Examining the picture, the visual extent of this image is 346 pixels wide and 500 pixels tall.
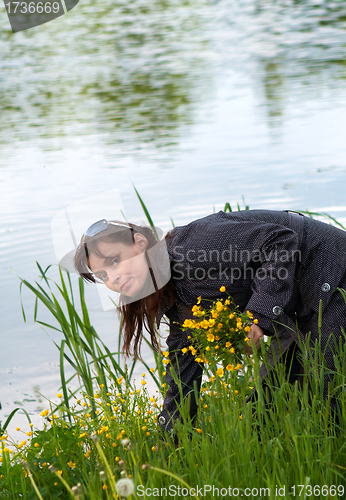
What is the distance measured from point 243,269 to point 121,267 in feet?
1.32

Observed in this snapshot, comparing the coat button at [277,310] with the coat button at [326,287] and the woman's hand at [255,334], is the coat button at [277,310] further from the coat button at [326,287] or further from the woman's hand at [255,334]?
the coat button at [326,287]

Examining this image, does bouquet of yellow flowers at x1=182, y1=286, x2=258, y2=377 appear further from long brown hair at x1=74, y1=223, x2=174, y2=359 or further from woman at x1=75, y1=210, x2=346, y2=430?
long brown hair at x1=74, y1=223, x2=174, y2=359

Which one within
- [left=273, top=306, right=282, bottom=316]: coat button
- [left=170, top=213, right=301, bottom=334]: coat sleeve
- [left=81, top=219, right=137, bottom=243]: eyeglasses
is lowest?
[left=273, top=306, right=282, bottom=316]: coat button

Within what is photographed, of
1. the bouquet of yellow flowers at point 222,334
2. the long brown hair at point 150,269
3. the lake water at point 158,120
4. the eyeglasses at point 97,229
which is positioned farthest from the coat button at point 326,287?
the lake water at point 158,120

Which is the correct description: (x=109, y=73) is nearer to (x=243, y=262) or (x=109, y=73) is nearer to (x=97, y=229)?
(x=97, y=229)

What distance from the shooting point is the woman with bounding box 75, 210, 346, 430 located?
189 cm

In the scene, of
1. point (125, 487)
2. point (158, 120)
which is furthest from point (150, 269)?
point (158, 120)

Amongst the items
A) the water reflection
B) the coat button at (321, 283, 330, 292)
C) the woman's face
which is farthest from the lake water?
the coat button at (321, 283, 330, 292)

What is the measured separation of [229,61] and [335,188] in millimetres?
7589

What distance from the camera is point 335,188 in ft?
17.4

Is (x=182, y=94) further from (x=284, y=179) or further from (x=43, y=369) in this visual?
(x=43, y=369)

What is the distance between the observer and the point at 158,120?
8578 mm

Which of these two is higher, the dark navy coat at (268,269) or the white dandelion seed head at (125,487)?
the white dandelion seed head at (125,487)

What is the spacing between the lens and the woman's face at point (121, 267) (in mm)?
1986
